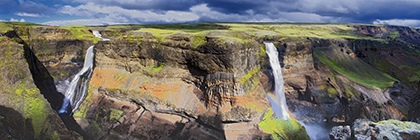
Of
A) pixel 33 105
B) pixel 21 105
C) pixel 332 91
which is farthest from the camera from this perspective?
pixel 332 91

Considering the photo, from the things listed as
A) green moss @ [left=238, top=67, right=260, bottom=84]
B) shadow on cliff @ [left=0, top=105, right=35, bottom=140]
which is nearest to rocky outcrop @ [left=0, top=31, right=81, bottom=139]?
shadow on cliff @ [left=0, top=105, right=35, bottom=140]

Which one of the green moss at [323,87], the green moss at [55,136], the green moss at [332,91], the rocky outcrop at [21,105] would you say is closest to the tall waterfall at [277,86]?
the green moss at [323,87]

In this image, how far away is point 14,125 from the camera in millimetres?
17375

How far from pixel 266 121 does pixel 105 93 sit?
21237 mm

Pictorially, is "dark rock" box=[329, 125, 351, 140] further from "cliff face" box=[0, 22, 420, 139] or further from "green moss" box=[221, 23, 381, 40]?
"green moss" box=[221, 23, 381, 40]

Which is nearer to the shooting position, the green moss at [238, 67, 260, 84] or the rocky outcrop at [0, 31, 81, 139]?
the rocky outcrop at [0, 31, 81, 139]

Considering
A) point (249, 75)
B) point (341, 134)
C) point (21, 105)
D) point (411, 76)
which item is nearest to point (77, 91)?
point (21, 105)

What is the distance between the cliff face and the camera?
1892 centimetres

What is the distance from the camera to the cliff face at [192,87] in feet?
62.1

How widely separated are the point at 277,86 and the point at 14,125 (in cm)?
3127

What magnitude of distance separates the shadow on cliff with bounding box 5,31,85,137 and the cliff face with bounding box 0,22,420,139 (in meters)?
0.21

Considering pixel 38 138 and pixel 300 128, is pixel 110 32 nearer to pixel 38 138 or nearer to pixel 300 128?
pixel 38 138

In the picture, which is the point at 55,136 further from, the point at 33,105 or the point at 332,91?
the point at 332,91

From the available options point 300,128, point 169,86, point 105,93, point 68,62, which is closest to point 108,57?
point 105,93
